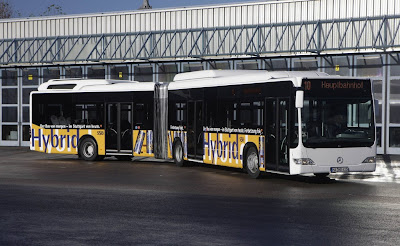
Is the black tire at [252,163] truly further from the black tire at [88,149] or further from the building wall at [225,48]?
the building wall at [225,48]

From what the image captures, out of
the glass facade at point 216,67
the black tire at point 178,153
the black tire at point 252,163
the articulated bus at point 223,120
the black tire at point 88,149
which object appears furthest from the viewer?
the glass facade at point 216,67

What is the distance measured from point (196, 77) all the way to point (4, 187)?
27.2ft

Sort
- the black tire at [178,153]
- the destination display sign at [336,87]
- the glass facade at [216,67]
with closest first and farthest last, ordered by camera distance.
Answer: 1. the destination display sign at [336,87]
2. the black tire at [178,153]
3. the glass facade at [216,67]

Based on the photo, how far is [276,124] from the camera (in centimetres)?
1825

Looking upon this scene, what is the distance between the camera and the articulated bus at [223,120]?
688 inches

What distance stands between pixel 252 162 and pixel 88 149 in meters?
9.08

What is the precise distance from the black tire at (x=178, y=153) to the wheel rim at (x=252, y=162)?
14.1ft

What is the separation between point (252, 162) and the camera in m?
19.5

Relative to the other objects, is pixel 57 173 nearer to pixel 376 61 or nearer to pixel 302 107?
pixel 302 107

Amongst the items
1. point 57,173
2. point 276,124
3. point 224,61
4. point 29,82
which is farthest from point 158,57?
point 276,124

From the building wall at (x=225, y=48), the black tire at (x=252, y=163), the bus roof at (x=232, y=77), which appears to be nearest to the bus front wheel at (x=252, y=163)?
the black tire at (x=252, y=163)

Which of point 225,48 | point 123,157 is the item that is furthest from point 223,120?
point 225,48

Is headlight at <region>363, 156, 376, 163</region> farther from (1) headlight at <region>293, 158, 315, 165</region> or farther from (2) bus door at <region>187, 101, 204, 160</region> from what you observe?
(2) bus door at <region>187, 101, 204, 160</region>

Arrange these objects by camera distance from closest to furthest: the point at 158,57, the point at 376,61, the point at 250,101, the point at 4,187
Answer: the point at 4,187, the point at 250,101, the point at 376,61, the point at 158,57
